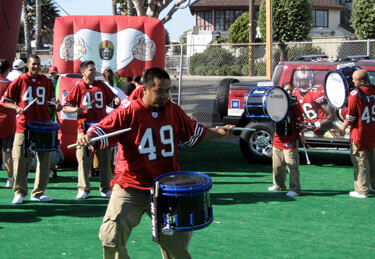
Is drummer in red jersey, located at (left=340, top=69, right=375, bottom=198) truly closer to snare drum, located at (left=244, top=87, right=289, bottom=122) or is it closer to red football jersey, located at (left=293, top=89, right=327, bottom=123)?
snare drum, located at (left=244, top=87, right=289, bottom=122)

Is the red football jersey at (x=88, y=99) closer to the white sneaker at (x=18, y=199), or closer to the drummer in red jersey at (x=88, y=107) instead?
the drummer in red jersey at (x=88, y=107)

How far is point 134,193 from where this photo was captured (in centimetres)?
496

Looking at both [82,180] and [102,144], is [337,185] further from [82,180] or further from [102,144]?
[102,144]

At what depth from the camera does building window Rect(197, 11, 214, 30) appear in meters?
70.1

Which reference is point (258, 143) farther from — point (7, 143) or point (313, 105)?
point (7, 143)

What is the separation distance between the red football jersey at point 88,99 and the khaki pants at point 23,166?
69 cm

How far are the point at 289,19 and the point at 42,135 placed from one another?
29.3 metres

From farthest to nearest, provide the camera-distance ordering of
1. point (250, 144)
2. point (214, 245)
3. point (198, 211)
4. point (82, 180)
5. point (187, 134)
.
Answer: point (250, 144), point (82, 180), point (214, 245), point (187, 134), point (198, 211)

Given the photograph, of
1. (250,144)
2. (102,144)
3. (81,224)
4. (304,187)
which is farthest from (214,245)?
(250,144)

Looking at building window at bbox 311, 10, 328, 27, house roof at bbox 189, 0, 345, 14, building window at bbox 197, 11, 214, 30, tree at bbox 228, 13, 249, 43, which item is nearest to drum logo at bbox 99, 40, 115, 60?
tree at bbox 228, 13, 249, 43

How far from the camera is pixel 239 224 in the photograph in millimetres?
7527

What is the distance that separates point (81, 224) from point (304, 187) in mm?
4040

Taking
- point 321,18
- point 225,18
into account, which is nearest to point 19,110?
point 321,18

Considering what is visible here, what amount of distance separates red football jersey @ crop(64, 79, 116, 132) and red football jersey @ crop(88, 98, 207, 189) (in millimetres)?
3956
